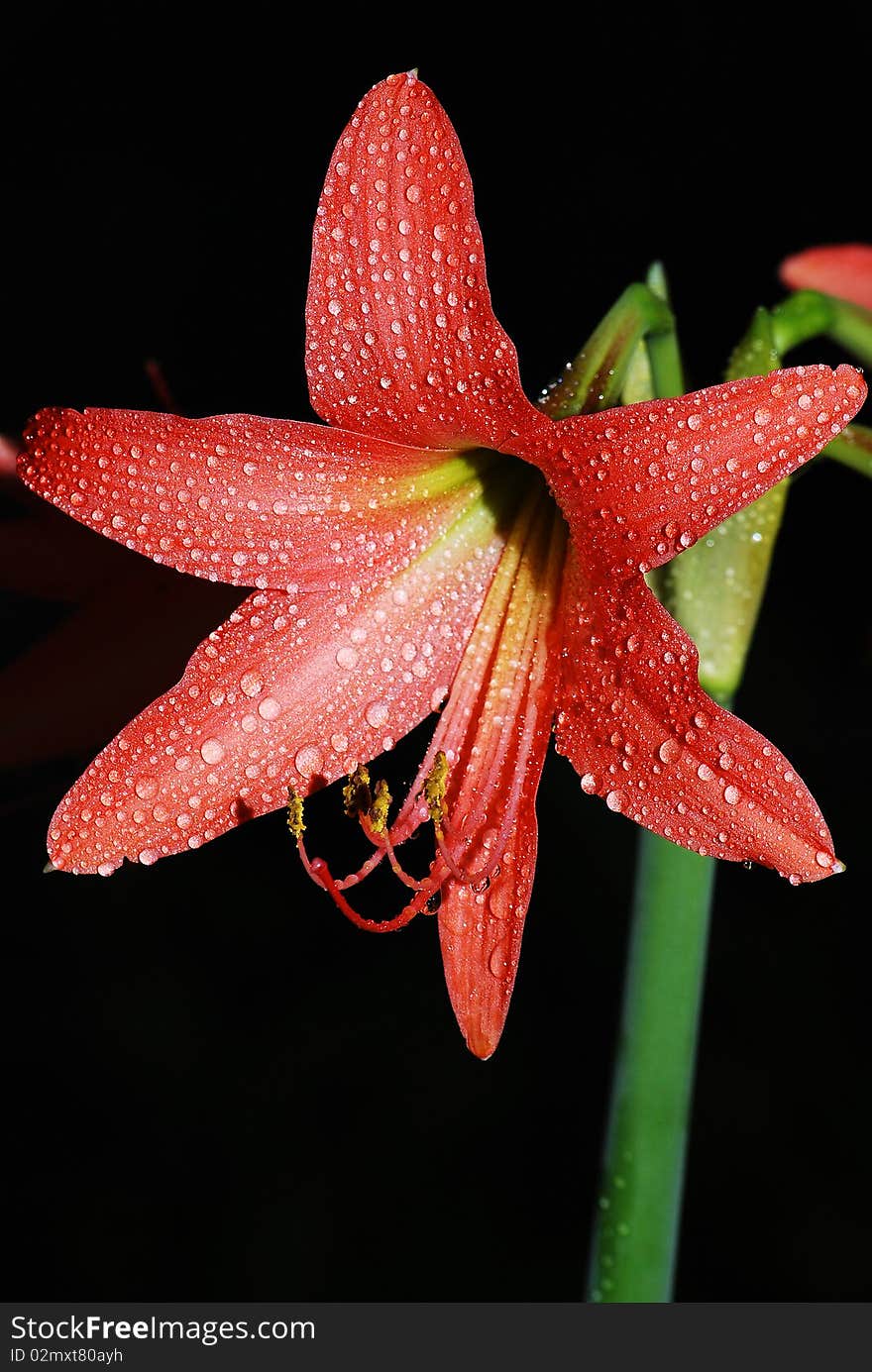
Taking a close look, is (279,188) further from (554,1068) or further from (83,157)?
(554,1068)

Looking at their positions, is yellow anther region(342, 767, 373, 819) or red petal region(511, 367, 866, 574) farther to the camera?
yellow anther region(342, 767, 373, 819)

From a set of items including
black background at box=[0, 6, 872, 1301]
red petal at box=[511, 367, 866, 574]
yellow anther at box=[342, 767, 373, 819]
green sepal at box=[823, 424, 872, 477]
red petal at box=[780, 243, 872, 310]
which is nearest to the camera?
red petal at box=[511, 367, 866, 574]

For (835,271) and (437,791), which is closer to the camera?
(437,791)

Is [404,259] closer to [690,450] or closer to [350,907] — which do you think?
Result: [690,450]

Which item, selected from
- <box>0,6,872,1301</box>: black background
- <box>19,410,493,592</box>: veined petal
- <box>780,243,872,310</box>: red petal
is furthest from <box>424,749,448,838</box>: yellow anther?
<box>0,6,872,1301</box>: black background

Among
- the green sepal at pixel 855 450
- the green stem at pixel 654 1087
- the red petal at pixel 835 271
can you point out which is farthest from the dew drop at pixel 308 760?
the red petal at pixel 835 271

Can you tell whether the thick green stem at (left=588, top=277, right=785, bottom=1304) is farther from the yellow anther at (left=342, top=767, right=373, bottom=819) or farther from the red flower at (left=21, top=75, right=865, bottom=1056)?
the yellow anther at (left=342, top=767, right=373, bottom=819)

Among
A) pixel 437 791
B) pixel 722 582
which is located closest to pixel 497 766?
pixel 437 791
